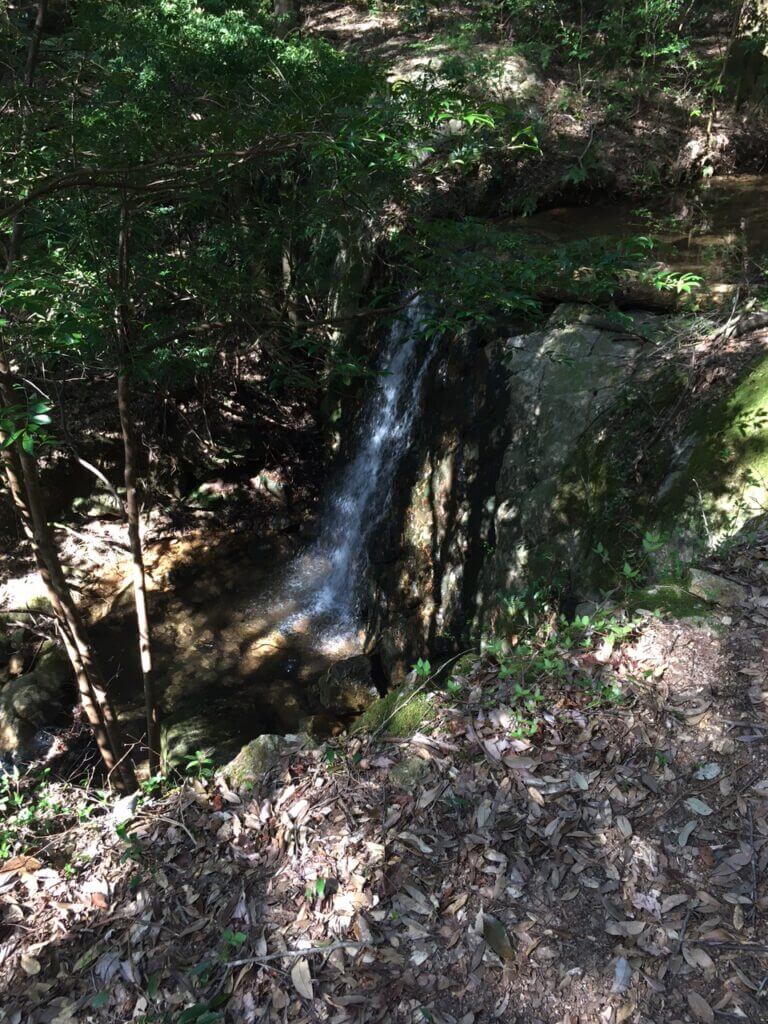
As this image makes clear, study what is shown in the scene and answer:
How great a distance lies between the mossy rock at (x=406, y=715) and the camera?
3246 mm

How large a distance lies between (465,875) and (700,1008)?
85 cm

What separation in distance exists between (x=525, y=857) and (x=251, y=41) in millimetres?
7270

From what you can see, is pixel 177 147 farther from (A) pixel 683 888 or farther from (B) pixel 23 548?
(B) pixel 23 548

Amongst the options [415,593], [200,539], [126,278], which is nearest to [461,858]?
[126,278]

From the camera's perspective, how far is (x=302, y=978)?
2246 millimetres

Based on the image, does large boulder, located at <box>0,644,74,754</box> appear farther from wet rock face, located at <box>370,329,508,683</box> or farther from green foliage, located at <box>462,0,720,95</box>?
green foliage, located at <box>462,0,720,95</box>

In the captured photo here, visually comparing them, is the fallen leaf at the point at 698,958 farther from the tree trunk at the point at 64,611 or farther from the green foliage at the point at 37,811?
the tree trunk at the point at 64,611

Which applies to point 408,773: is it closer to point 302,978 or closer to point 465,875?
point 465,875

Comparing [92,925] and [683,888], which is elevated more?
[683,888]

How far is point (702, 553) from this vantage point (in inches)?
148

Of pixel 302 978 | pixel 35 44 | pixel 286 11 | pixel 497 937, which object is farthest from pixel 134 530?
pixel 286 11

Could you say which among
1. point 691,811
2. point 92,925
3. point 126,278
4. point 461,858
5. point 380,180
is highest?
point 380,180

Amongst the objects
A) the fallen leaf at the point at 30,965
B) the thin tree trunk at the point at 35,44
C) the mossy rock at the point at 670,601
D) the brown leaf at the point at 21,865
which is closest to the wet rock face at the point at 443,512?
the mossy rock at the point at 670,601

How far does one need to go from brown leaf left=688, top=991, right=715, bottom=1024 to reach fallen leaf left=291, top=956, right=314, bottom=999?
4.06 ft
